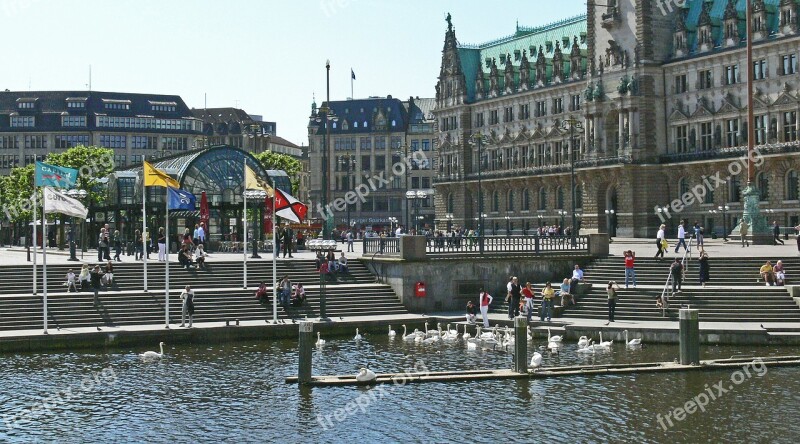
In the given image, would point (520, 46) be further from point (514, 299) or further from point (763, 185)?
point (514, 299)

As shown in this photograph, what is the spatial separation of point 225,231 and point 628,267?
42.4 meters

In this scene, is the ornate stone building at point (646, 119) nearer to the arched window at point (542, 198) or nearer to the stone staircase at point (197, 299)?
the arched window at point (542, 198)

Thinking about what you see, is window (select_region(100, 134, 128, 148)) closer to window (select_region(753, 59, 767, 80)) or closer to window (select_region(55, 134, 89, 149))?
window (select_region(55, 134, 89, 149))

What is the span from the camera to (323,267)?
52375 mm

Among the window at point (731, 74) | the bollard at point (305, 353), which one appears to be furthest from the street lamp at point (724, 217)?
the bollard at point (305, 353)

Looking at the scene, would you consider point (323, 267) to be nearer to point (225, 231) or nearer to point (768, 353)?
point (768, 353)

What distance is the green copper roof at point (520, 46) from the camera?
13325 cm

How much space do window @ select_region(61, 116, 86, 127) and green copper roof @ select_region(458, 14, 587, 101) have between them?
64.5 meters

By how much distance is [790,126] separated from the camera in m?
93.2

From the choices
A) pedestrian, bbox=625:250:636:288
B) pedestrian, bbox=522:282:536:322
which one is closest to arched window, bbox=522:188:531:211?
pedestrian, bbox=625:250:636:288

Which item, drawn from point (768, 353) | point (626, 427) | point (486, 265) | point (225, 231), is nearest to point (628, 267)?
point (486, 265)

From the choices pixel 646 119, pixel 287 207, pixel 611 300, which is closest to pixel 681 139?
pixel 646 119

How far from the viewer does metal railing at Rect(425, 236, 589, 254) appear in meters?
59.9

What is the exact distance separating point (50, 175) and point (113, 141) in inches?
5202
